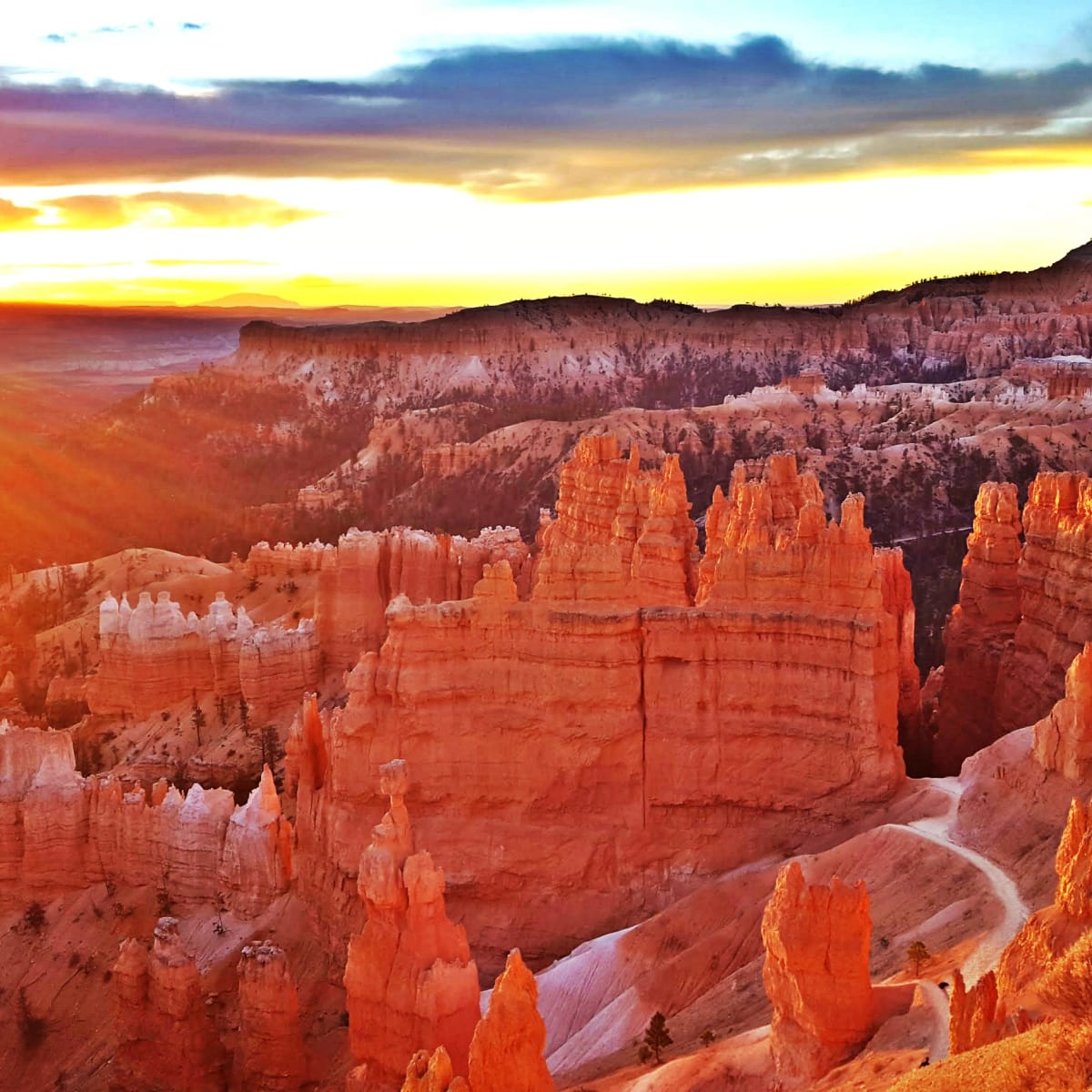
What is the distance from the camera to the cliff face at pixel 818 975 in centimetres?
1812

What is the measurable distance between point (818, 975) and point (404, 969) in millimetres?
7573

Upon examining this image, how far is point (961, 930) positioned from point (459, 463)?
87981 mm

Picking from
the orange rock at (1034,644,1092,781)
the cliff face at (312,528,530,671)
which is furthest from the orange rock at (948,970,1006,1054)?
the cliff face at (312,528,530,671)

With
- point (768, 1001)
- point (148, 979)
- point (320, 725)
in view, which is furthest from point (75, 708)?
point (768, 1001)

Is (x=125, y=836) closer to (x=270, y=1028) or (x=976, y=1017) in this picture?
(x=270, y=1028)

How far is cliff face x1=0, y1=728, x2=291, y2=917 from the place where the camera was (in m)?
32.6

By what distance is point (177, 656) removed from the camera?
49.6 m

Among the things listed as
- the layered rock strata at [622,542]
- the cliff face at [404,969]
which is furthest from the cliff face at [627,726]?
the cliff face at [404,969]

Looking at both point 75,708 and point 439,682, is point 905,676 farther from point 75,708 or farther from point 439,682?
point 75,708

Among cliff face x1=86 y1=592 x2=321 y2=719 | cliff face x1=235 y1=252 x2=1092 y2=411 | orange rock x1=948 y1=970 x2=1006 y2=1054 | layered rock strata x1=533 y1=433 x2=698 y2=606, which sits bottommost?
cliff face x1=86 y1=592 x2=321 y2=719

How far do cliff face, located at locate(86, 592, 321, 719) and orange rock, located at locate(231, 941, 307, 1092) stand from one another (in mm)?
21469

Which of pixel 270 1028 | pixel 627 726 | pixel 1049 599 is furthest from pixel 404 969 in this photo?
pixel 1049 599

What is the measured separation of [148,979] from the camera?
91.9 ft

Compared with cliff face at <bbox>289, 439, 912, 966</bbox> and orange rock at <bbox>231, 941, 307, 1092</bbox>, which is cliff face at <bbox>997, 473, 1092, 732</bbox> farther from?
orange rock at <bbox>231, 941, 307, 1092</bbox>
